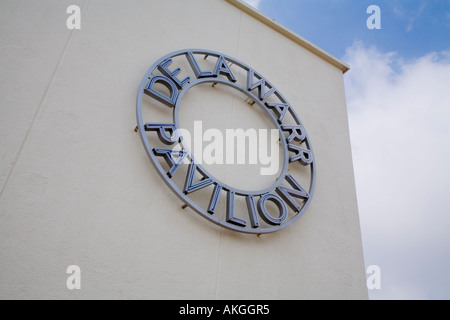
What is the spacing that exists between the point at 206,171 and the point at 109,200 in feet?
3.07

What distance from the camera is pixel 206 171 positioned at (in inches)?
129

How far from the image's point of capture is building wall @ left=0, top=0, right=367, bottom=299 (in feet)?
8.00

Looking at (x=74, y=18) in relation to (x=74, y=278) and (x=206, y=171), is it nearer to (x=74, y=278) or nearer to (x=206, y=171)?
(x=206, y=171)

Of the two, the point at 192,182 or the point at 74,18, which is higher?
the point at 74,18

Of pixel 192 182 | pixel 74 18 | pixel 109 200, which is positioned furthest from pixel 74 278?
pixel 74 18

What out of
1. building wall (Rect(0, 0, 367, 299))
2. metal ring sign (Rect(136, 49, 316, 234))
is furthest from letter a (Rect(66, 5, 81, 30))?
metal ring sign (Rect(136, 49, 316, 234))

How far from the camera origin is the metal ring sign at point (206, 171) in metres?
3.05

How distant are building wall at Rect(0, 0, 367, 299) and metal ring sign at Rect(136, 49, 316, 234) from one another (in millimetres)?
128

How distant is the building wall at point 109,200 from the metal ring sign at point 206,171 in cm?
13

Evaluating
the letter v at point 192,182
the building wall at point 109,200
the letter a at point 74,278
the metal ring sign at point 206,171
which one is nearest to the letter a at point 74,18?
the building wall at point 109,200

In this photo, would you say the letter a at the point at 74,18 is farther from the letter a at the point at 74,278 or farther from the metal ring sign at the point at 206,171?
the letter a at the point at 74,278
